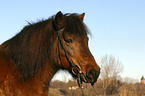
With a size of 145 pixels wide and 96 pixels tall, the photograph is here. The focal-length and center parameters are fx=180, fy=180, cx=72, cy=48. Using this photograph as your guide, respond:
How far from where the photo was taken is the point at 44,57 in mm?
3510

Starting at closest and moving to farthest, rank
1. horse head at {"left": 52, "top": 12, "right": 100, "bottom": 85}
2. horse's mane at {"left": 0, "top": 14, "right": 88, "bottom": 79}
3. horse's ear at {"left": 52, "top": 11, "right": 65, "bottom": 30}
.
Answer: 1. horse head at {"left": 52, "top": 12, "right": 100, "bottom": 85}
2. horse's mane at {"left": 0, "top": 14, "right": 88, "bottom": 79}
3. horse's ear at {"left": 52, "top": 11, "right": 65, "bottom": 30}

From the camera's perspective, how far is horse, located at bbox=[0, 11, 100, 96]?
333cm

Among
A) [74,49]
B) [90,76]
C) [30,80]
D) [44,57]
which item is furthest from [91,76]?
[30,80]

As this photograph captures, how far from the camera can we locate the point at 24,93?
10.8ft

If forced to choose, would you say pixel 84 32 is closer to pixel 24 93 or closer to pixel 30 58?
pixel 30 58

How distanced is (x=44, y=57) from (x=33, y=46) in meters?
0.30

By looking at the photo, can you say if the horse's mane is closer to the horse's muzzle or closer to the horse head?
the horse head

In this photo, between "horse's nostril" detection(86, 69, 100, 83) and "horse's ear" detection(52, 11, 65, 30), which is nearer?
"horse's nostril" detection(86, 69, 100, 83)

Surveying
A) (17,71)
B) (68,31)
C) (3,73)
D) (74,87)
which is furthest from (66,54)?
(74,87)

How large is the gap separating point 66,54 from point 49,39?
0.46 metres

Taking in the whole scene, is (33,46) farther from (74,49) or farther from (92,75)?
(92,75)

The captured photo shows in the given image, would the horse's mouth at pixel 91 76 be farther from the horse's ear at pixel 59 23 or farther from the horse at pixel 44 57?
the horse's ear at pixel 59 23

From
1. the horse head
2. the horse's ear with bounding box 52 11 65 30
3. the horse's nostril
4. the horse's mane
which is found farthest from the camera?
the horse's ear with bounding box 52 11 65 30

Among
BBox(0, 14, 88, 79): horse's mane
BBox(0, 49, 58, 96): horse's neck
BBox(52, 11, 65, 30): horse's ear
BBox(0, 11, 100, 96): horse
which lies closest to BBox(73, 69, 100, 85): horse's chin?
BBox(0, 11, 100, 96): horse
